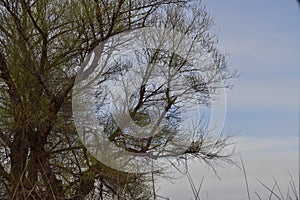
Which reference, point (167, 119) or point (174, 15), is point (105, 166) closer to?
point (167, 119)

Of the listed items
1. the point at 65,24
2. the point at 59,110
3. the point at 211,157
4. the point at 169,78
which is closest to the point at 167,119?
the point at 169,78

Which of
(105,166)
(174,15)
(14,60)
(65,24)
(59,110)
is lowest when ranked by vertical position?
(105,166)

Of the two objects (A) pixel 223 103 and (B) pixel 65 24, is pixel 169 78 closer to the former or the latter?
(A) pixel 223 103

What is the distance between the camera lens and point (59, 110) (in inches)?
211

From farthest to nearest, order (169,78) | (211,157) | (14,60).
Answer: (211,157), (169,78), (14,60)

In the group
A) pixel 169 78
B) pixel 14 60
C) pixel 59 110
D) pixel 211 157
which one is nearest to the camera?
pixel 14 60

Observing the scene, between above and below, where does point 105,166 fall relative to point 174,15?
below

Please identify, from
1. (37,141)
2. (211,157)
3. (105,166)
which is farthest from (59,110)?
(211,157)

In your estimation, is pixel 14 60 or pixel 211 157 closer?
pixel 14 60

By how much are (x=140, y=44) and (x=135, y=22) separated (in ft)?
0.86

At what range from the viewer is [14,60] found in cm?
500

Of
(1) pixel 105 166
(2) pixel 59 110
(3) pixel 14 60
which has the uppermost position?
(3) pixel 14 60

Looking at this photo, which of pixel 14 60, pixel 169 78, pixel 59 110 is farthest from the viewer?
pixel 169 78

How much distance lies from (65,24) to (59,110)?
90 cm
